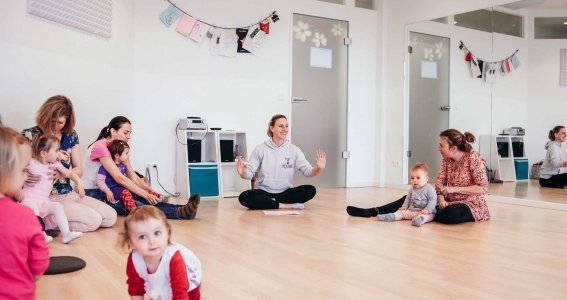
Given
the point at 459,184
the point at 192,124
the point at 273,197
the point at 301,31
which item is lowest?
the point at 273,197

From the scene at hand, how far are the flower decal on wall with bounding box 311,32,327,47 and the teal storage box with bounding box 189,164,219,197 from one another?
223 centimetres

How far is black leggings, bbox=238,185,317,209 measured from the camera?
14.6ft

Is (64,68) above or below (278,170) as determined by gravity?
above

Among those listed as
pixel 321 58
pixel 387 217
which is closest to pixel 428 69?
pixel 321 58

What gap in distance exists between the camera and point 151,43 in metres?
5.46

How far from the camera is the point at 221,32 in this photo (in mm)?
5824

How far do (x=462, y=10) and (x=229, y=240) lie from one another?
4.35 m

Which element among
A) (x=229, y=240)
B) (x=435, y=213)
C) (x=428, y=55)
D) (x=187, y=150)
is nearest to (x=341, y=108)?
(x=428, y=55)

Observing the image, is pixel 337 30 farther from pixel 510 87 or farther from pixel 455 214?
pixel 455 214

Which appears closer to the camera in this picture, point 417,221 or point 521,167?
point 417,221

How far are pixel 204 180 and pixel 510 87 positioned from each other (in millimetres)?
3536

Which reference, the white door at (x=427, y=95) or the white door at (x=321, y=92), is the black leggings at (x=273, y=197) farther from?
the white door at (x=427, y=95)

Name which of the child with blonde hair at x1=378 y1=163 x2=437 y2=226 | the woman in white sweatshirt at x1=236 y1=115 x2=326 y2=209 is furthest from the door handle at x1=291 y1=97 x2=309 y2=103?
the child with blonde hair at x1=378 y1=163 x2=437 y2=226

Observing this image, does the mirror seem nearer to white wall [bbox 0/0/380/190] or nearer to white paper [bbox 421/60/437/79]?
white paper [bbox 421/60/437/79]
